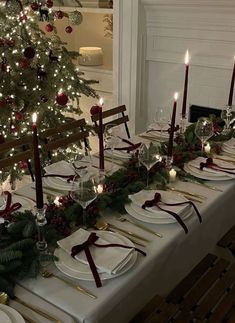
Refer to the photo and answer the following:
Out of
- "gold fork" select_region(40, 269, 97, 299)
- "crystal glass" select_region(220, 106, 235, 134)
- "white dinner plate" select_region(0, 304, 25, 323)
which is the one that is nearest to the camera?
"white dinner plate" select_region(0, 304, 25, 323)

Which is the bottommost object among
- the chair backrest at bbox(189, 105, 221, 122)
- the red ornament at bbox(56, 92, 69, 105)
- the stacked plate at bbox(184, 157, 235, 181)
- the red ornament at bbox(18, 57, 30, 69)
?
the chair backrest at bbox(189, 105, 221, 122)

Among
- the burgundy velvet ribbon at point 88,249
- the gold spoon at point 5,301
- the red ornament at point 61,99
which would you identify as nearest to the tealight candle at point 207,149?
the burgundy velvet ribbon at point 88,249

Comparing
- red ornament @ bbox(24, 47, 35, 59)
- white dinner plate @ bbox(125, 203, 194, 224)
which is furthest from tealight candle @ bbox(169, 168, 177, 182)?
red ornament @ bbox(24, 47, 35, 59)

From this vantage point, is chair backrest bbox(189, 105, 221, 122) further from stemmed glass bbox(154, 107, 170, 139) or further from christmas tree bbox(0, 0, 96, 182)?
stemmed glass bbox(154, 107, 170, 139)

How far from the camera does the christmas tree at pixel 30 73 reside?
2.75 metres

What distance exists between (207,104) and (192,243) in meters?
2.09

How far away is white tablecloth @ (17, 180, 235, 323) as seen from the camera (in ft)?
3.60

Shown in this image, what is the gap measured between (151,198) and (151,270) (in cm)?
35

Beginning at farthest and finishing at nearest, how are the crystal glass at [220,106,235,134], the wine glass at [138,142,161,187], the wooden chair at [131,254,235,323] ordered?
the crystal glass at [220,106,235,134] → the wine glass at [138,142,161,187] → the wooden chair at [131,254,235,323]

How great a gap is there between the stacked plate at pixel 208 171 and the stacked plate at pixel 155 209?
10.1 inches

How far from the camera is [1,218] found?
1395 mm

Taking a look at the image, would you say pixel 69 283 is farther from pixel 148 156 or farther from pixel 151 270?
pixel 148 156

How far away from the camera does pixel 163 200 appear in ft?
5.12

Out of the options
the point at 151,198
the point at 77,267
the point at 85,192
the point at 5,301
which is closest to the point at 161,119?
the point at 151,198
